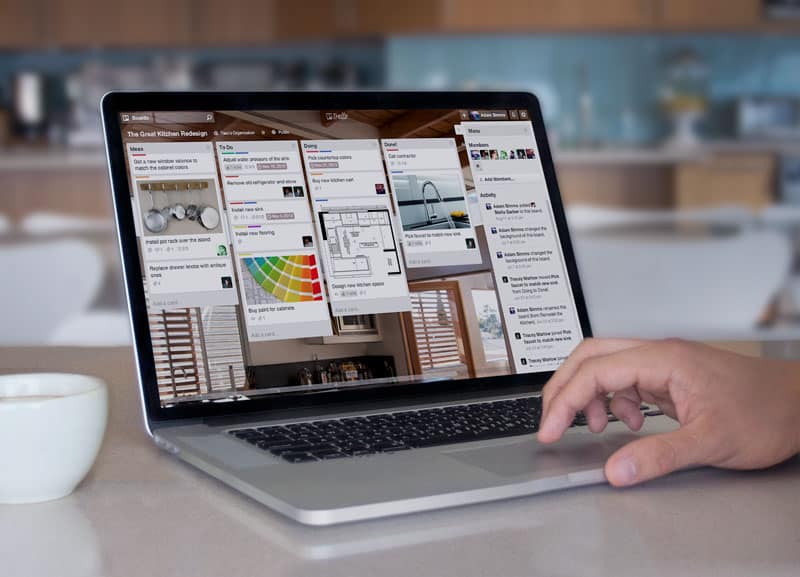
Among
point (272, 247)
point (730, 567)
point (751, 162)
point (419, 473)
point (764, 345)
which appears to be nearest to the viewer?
point (730, 567)

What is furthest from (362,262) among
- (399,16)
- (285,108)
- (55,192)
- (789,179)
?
(55,192)

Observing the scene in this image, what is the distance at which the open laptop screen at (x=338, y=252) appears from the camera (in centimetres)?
82

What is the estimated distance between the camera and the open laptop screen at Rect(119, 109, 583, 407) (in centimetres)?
82

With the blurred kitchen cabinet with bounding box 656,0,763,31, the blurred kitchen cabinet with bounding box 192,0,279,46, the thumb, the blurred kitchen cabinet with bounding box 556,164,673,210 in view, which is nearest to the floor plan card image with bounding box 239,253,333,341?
the thumb

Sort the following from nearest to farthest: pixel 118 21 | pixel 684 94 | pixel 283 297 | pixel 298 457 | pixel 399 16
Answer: pixel 298 457 < pixel 283 297 < pixel 399 16 < pixel 684 94 < pixel 118 21

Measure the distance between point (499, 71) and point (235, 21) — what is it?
57.1 inches

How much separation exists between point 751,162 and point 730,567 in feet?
17.5

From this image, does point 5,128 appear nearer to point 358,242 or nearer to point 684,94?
point 684,94

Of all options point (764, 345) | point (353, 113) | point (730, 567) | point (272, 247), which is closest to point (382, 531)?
point (730, 567)

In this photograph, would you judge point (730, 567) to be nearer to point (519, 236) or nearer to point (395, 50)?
point (519, 236)

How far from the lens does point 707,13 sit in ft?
17.9

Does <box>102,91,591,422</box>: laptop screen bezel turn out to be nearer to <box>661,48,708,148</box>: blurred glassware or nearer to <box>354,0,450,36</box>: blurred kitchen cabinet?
<box>354,0,450,36</box>: blurred kitchen cabinet

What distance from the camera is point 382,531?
577 mm

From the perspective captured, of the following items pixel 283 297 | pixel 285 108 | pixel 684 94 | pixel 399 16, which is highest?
pixel 399 16
